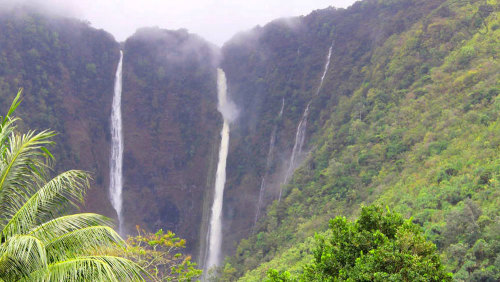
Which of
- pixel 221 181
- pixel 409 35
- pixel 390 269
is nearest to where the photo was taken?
pixel 390 269

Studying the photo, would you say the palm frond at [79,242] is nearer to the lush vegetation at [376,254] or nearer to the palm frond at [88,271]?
the palm frond at [88,271]

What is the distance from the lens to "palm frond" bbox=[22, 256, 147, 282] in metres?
4.34

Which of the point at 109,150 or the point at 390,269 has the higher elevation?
the point at 390,269

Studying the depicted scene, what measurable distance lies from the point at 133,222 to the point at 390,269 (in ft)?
124

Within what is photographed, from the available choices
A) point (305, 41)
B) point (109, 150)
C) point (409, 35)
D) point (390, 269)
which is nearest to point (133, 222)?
point (109, 150)

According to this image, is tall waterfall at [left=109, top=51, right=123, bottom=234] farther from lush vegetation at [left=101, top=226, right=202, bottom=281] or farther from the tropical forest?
lush vegetation at [left=101, top=226, right=202, bottom=281]

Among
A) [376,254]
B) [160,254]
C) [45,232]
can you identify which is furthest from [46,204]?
[160,254]

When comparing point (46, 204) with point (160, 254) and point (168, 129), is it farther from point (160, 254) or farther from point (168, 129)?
point (168, 129)

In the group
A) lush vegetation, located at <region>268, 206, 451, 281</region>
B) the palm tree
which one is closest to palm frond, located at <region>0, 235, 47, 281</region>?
the palm tree

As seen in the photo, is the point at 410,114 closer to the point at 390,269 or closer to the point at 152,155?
the point at 390,269

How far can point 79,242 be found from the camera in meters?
4.89

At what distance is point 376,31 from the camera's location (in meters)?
39.8

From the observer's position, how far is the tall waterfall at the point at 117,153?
41.1 meters

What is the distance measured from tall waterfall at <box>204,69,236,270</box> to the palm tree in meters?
26.8
